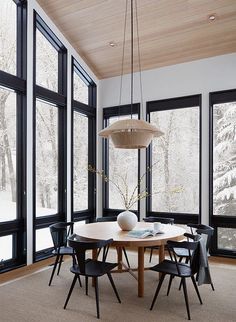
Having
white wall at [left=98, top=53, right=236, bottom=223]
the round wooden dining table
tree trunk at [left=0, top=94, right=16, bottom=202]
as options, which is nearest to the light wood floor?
white wall at [left=98, top=53, right=236, bottom=223]

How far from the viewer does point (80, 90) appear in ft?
19.6

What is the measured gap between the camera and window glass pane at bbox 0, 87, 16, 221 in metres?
4.29

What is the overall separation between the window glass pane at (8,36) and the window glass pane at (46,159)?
748mm

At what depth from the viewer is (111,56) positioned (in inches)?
221

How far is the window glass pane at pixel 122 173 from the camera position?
596 cm

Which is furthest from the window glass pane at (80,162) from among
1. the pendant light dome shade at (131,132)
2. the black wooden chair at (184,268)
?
the black wooden chair at (184,268)

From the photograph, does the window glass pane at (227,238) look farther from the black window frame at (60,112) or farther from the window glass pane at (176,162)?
the black window frame at (60,112)

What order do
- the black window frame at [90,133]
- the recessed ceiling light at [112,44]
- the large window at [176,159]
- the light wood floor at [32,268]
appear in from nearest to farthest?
1. the light wood floor at [32,268]
2. the recessed ceiling light at [112,44]
3. the large window at [176,159]
4. the black window frame at [90,133]

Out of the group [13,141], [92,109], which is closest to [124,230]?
[13,141]

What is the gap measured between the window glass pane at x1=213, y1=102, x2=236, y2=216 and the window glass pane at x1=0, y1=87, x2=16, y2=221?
129 inches

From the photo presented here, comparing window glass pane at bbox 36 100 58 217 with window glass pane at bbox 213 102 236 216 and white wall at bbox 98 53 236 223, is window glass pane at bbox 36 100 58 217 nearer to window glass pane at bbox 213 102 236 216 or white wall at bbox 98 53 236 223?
white wall at bbox 98 53 236 223

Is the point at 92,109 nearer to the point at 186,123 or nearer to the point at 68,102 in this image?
the point at 68,102

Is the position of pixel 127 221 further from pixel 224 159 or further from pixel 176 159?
pixel 224 159

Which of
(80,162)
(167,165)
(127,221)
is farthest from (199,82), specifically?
(127,221)
